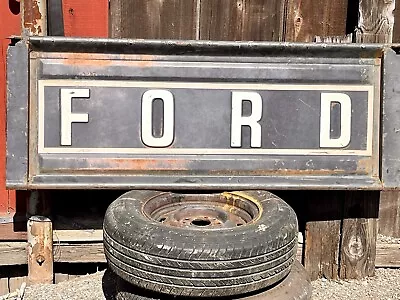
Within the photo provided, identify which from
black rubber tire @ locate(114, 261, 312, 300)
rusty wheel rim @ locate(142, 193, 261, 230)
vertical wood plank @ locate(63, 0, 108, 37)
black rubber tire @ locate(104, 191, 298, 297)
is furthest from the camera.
Result: vertical wood plank @ locate(63, 0, 108, 37)

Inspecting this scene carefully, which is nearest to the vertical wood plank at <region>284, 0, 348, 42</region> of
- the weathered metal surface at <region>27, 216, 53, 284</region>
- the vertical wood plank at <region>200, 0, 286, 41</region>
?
the vertical wood plank at <region>200, 0, 286, 41</region>

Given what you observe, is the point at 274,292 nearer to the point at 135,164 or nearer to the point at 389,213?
the point at 135,164

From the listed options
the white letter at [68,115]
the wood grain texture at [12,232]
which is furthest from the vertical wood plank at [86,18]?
the wood grain texture at [12,232]

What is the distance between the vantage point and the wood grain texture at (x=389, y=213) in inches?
146

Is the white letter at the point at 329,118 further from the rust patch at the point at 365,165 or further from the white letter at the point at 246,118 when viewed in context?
the white letter at the point at 246,118

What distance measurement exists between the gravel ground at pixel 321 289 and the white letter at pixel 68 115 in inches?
33.6

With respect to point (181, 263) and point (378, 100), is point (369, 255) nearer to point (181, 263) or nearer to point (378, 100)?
point (378, 100)

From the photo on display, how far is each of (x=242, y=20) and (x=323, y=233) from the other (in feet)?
4.21

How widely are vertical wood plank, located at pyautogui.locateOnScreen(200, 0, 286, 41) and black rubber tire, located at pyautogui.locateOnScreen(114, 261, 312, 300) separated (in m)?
1.33

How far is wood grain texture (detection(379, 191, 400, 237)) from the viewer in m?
3.70

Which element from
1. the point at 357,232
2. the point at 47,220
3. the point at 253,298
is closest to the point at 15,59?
the point at 47,220

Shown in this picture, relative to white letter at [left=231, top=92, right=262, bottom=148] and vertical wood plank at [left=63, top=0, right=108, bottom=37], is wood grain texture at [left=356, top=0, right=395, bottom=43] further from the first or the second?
vertical wood plank at [left=63, top=0, right=108, bottom=37]

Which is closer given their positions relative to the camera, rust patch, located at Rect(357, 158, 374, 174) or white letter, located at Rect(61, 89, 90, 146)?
white letter, located at Rect(61, 89, 90, 146)

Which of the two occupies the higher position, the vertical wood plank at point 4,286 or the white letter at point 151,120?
the white letter at point 151,120
